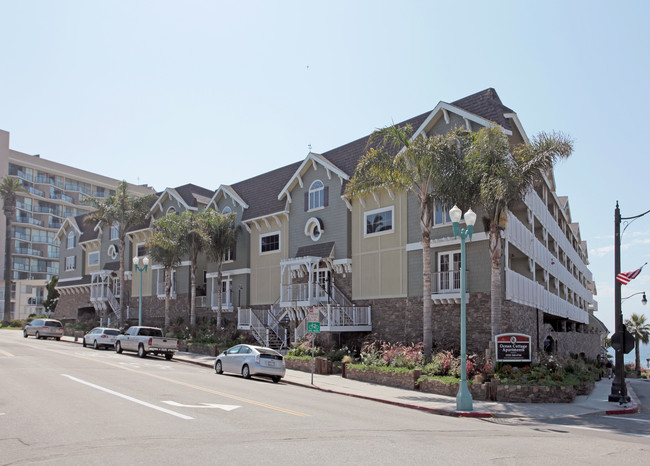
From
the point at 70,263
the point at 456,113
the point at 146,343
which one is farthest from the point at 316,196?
the point at 70,263

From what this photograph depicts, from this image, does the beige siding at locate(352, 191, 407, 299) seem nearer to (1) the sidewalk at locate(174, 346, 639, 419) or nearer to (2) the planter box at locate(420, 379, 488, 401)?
(1) the sidewalk at locate(174, 346, 639, 419)

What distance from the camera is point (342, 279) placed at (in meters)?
32.2

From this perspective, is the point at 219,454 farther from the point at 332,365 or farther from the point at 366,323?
the point at 366,323

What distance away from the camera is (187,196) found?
1778 inches

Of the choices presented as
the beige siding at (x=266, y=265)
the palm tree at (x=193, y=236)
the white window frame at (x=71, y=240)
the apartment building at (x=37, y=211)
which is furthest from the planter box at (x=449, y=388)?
the apartment building at (x=37, y=211)

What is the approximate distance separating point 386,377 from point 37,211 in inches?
3419

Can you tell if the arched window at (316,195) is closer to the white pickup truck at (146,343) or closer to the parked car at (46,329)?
the white pickup truck at (146,343)

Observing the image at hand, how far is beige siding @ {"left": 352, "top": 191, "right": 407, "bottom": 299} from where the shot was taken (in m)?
29.1

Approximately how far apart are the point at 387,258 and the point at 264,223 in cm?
1108

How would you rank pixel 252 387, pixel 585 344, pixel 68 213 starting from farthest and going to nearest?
pixel 68 213 → pixel 585 344 → pixel 252 387

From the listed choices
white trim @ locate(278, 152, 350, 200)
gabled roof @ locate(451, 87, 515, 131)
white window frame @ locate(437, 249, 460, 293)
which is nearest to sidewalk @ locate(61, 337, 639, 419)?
white window frame @ locate(437, 249, 460, 293)

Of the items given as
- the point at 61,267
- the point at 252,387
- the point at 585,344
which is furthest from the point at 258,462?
the point at 61,267

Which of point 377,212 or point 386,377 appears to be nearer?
point 386,377

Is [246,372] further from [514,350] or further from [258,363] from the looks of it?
[514,350]
